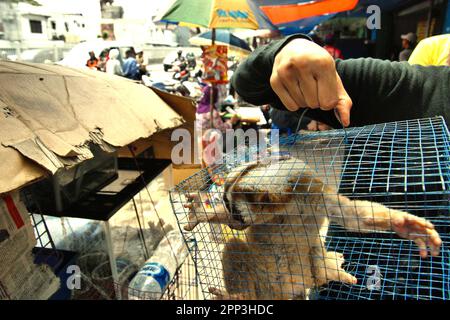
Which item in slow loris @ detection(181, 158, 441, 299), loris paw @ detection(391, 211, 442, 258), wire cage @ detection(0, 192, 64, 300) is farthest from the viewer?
wire cage @ detection(0, 192, 64, 300)

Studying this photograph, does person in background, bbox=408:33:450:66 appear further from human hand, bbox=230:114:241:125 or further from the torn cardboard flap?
human hand, bbox=230:114:241:125

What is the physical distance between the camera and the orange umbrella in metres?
5.20

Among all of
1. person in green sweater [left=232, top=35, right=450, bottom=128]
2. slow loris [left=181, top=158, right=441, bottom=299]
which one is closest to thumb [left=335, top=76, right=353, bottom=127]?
person in green sweater [left=232, top=35, right=450, bottom=128]

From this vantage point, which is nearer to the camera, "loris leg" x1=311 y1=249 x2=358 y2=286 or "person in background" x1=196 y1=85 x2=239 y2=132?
"loris leg" x1=311 y1=249 x2=358 y2=286

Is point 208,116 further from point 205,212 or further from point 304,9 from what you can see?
point 205,212

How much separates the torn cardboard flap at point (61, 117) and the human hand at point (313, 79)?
0.83 meters

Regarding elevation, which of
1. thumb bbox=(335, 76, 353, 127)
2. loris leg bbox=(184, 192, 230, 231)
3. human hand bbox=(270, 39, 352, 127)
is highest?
human hand bbox=(270, 39, 352, 127)

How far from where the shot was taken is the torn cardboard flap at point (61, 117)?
1023mm

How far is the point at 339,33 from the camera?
10461mm
